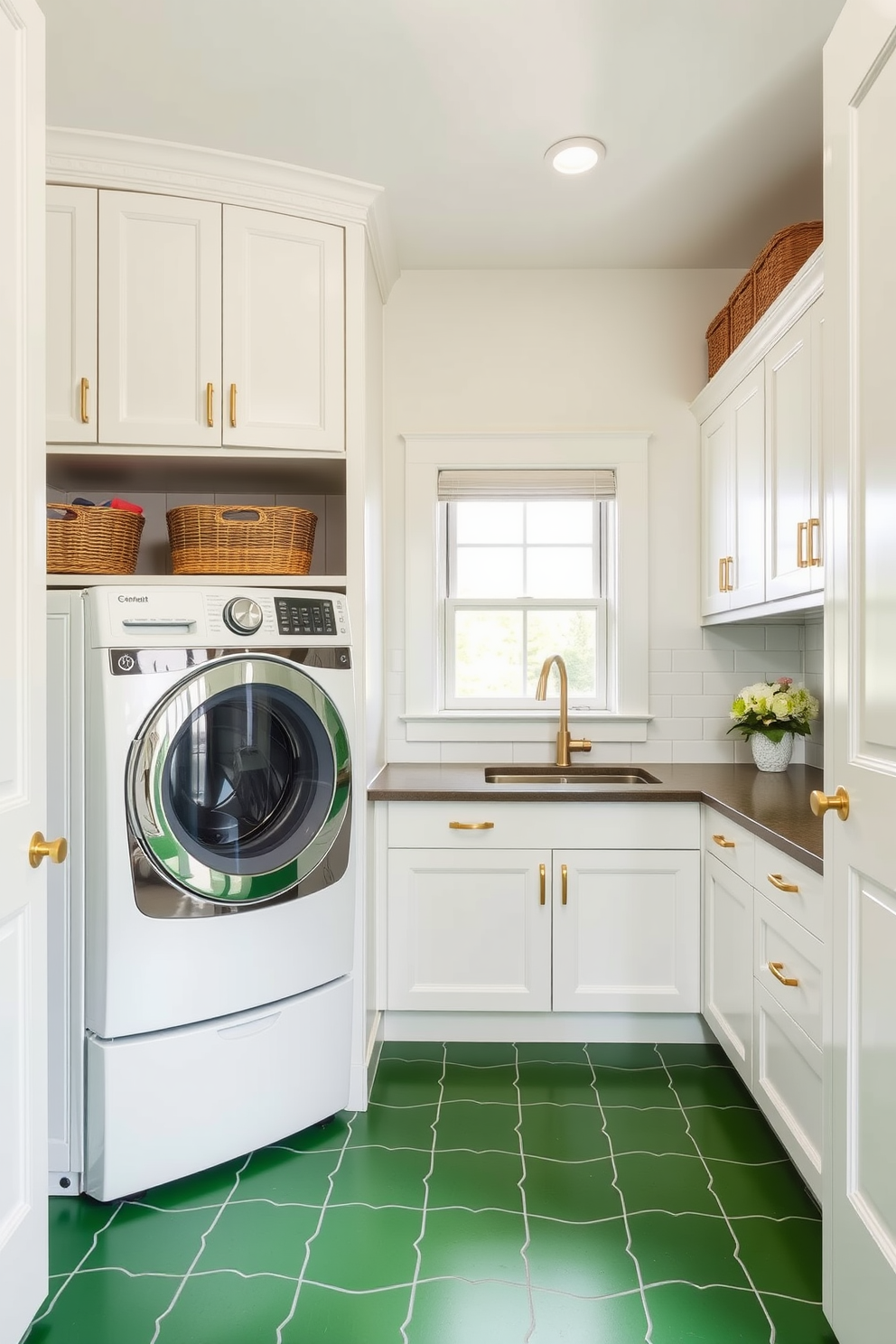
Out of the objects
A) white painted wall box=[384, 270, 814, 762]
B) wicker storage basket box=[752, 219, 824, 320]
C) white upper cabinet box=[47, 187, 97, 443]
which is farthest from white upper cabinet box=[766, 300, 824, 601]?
white upper cabinet box=[47, 187, 97, 443]

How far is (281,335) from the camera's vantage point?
2.34 m

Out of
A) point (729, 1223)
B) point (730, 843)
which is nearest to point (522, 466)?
point (730, 843)

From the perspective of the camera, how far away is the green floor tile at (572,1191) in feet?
6.03

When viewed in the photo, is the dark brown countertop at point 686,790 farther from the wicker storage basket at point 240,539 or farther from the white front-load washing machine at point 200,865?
the wicker storage basket at point 240,539

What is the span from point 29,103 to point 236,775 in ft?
4.38

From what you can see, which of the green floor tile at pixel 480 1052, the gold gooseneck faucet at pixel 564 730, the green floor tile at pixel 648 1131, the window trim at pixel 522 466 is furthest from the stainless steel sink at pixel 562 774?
the green floor tile at pixel 648 1131

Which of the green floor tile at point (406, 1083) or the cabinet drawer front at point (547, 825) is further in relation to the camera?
the cabinet drawer front at point (547, 825)

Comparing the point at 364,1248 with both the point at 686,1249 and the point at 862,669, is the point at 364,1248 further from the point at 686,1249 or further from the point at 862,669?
the point at 862,669

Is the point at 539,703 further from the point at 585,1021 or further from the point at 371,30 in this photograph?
the point at 371,30

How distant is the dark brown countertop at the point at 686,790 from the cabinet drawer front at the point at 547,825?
0.03m

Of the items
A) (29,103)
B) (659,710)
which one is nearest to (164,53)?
(29,103)

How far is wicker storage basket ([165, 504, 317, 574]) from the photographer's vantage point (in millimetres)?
2314

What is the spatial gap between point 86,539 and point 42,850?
118 cm

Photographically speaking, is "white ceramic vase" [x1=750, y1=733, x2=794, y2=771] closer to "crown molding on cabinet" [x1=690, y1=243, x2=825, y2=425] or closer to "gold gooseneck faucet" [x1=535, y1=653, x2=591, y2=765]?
"gold gooseneck faucet" [x1=535, y1=653, x2=591, y2=765]
